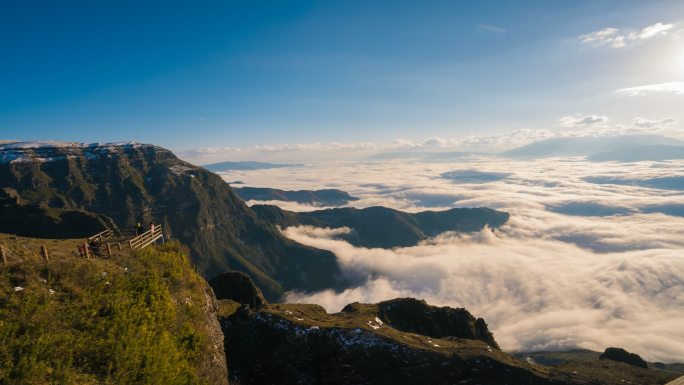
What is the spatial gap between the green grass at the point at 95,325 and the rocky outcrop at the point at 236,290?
106 meters

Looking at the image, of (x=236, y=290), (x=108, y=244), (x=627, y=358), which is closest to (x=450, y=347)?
(x=236, y=290)

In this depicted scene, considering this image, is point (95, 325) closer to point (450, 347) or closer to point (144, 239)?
point (144, 239)

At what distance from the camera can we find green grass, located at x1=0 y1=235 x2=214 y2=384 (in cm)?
1919

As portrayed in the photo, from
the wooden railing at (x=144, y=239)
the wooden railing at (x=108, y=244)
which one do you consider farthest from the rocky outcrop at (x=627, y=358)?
the wooden railing at (x=108, y=244)

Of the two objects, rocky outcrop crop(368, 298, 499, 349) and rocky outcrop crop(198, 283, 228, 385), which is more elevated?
rocky outcrop crop(198, 283, 228, 385)

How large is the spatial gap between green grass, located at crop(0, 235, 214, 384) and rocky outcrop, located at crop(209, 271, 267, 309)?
4172 inches

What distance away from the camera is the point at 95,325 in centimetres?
2272

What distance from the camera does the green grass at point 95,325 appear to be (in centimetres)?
1919

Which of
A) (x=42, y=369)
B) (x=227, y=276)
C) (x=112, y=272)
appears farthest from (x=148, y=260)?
(x=227, y=276)

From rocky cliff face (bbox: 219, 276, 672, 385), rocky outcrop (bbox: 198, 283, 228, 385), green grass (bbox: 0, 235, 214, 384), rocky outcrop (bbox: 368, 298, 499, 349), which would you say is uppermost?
green grass (bbox: 0, 235, 214, 384)

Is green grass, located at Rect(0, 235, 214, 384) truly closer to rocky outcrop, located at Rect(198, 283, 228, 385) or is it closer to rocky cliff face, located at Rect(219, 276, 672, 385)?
rocky outcrop, located at Rect(198, 283, 228, 385)

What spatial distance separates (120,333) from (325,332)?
65.2 meters

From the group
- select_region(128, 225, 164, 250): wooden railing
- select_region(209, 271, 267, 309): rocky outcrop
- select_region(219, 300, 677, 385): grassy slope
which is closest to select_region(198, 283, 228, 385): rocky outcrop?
select_region(128, 225, 164, 250): wooden railing

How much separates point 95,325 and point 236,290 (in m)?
120
